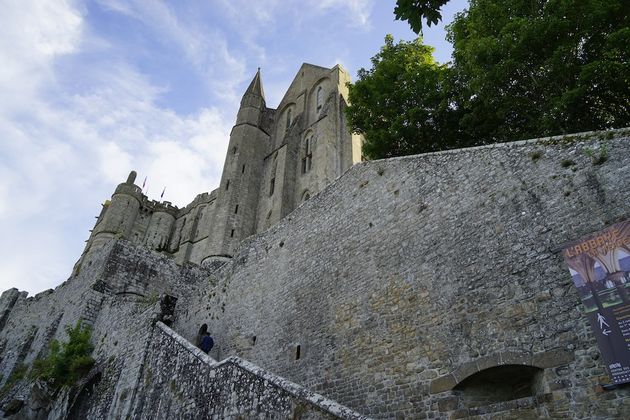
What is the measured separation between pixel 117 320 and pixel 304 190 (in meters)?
14.2

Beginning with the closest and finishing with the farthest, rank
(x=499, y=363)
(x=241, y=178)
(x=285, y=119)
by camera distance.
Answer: (x=499, y=363), (x=241, y=178), (x=285, y=119)

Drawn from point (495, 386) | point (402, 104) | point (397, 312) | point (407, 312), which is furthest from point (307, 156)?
point (495, 386)

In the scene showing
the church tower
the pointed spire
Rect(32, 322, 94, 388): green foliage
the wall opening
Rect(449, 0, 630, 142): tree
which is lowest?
the wall opening

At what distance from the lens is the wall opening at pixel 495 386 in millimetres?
7027

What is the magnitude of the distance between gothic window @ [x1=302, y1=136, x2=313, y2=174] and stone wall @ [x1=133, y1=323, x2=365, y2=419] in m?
17.4

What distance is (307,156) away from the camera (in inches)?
1128

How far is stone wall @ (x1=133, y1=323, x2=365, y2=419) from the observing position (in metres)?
6.59

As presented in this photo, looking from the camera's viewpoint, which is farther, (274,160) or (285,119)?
(285,119)

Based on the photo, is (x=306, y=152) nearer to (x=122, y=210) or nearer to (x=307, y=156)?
(x=307, y=156)

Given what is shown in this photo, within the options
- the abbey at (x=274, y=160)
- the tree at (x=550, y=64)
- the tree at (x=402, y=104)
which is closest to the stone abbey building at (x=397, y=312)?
the tree at (x=550, y=64)

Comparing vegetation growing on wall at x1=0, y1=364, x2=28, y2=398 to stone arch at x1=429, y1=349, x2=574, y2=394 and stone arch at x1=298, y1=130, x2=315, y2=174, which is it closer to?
stone arch at x1=298, y1=130, x2=315, y2=174

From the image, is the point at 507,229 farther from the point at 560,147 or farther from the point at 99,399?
the point at 99,399

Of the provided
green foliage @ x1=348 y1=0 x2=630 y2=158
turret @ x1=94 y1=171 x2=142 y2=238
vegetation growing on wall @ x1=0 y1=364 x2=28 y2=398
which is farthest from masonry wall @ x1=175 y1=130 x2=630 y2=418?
turret @ x1=94 y1=171 x2=142 y2=238

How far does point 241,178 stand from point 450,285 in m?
23.4
